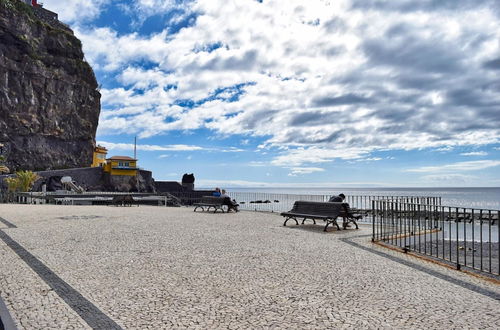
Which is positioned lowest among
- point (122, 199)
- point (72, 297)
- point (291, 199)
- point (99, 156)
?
point (72, 297)

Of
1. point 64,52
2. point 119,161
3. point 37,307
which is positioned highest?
point 64,52

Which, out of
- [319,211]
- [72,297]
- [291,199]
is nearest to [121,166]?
[291,199]

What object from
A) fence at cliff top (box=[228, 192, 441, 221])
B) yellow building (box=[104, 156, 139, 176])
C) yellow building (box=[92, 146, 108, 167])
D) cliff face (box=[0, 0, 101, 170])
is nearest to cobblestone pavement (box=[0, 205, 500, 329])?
fence at cliff top (box=[228, 192, 441, 221])

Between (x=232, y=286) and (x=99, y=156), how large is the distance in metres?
73.6

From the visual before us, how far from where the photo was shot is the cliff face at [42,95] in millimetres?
57688

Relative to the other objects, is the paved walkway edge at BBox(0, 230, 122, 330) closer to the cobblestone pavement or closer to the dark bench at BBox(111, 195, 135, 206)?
the cobblestone pavement

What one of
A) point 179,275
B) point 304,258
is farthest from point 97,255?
point 304,258

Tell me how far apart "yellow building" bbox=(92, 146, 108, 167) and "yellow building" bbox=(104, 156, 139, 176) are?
1040 centimetres

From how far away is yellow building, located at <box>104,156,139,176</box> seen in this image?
5994cm

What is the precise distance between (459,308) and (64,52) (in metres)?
76.5

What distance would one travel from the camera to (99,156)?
72750 mm

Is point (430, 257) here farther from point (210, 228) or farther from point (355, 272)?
point (210, 228)

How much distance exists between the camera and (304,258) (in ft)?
23.9

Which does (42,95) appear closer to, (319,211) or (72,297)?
(319,211)
